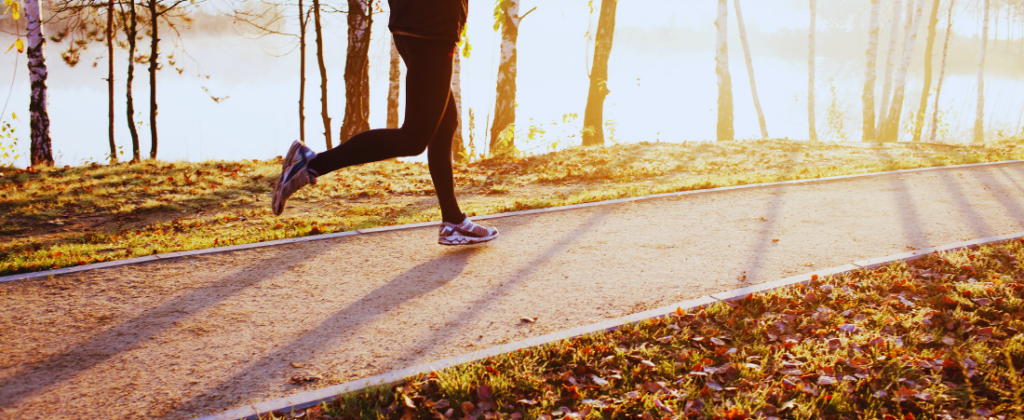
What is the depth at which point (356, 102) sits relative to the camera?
417 inches

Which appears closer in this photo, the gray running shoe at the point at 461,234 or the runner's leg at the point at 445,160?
the runner's leg at the point at 445,160

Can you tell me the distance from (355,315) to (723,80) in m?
15.9

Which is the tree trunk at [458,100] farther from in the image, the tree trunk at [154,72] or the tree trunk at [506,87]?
the tree trunk at [154,72]

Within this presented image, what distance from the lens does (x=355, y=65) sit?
10.6 metres

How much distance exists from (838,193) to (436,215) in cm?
406

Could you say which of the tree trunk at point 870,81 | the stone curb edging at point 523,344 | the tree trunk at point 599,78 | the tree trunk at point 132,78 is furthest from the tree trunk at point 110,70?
the tree trunk at point 870,81

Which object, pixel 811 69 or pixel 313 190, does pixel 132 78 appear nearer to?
pixel 313 190

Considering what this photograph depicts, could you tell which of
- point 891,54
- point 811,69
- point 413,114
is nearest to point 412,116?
point 413,114

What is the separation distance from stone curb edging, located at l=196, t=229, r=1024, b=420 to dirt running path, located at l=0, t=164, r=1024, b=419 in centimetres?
7

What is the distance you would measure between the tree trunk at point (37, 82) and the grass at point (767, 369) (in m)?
10.6

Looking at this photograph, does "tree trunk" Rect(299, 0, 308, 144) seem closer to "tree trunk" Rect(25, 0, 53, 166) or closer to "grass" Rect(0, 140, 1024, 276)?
"grass" Rect(0, 140, 1024, 276)

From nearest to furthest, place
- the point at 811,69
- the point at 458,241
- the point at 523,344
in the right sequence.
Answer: the point at 523,344 → the point at 458,241 → the point at 811,69

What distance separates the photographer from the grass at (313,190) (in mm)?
4715

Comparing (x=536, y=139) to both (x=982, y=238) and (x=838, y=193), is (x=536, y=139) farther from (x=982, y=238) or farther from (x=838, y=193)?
(x=982, y=238)
